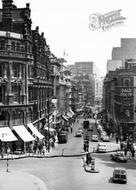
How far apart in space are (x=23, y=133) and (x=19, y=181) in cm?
2220

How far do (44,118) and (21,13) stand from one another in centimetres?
2367

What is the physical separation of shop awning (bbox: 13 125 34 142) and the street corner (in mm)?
16716

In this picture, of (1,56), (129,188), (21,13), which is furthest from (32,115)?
(129,188)

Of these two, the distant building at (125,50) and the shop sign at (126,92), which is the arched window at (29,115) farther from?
the distant building at (125,50)

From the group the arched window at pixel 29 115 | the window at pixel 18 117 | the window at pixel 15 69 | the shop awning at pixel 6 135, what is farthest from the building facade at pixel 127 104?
the shop awning at pixel 6 135

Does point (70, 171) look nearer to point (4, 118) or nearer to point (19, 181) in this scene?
point (19, 181)

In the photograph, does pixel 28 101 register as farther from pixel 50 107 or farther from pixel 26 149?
pixel 50 107

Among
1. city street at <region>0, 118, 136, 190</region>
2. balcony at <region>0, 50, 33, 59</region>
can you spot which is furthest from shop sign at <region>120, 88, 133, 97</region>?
city street at <region>0, 118, 136, 190</region>

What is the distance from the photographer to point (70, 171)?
4012 cm

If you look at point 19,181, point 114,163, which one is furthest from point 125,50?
point 19,181

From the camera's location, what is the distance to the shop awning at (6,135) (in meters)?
52.2

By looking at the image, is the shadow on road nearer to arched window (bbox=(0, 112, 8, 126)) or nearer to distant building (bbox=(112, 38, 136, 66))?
arched window (bbox=(0, 112, 8, 126))

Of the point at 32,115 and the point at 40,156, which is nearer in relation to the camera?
the point at 40,156

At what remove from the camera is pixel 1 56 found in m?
55.0
